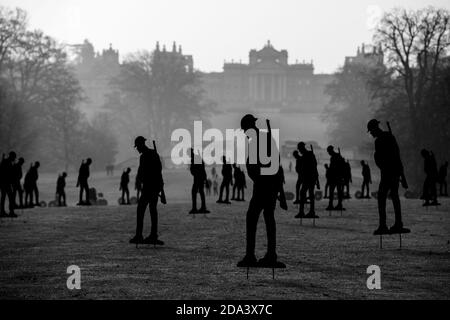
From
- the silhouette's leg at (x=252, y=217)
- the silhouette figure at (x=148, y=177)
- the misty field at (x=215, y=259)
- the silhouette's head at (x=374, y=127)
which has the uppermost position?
the silhouette's head at (x=374, y=127)

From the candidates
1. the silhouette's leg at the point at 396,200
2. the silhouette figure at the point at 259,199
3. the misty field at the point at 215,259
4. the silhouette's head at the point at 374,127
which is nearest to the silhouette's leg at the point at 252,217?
the silhouette figure at the point at 259,199

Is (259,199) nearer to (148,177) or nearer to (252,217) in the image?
(252,217)

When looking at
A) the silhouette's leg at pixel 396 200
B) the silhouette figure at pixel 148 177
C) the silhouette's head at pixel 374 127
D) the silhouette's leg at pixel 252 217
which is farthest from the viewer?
the silhouette figure at pixel 148 177

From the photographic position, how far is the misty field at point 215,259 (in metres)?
12.0

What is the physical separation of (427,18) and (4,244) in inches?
1875

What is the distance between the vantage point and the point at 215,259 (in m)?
15.6

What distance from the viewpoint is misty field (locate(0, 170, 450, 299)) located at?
11984 mm

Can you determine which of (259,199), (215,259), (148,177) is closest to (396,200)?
(215,259)

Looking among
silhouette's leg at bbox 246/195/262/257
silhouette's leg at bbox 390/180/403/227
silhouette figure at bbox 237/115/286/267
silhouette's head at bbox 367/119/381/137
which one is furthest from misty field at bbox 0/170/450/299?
silhouette's head at bbox 367/119/381/137

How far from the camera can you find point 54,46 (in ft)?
278

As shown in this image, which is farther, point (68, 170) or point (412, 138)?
point (68, 170)

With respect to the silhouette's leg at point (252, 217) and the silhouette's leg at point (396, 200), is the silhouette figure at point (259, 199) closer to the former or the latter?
the silhouette's leg at point (252, 217)

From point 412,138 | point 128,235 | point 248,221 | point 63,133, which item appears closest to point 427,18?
point 412,138

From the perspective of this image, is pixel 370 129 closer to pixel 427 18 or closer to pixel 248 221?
pixel 248 221
